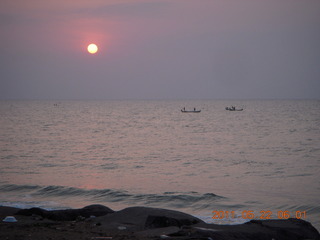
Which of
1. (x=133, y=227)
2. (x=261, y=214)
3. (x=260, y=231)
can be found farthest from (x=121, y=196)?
(x=260, y=231)

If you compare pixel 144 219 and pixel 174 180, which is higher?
pixel 144 219

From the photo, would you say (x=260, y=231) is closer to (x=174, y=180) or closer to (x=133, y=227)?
(x=133, y=227)

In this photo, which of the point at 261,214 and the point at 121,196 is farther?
the point at 121,196

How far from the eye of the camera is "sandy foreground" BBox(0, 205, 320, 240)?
817 cm

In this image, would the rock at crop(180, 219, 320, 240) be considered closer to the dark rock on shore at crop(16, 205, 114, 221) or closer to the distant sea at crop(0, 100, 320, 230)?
the dark rock on shore at crop(16, 205, 114, 221)

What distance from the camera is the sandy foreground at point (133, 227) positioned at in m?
8.17

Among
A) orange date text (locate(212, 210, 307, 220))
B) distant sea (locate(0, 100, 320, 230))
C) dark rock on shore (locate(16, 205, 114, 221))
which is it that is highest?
dark rock on shore (locate(16, 205, 114, 221))

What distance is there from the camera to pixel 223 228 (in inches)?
354

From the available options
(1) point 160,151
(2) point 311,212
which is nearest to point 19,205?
(2) point 311,212

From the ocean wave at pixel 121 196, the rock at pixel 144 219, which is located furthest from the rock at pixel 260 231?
the ocean wave at pixel 121 196

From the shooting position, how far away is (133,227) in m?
9.22

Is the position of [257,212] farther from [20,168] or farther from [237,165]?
[20,168]

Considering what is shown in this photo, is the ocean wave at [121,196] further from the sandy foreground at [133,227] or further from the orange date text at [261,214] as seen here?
the sandy foreground at [133,227]

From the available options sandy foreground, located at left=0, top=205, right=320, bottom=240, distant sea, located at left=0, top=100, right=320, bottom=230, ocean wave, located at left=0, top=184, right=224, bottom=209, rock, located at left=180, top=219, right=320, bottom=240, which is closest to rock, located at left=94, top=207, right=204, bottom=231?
sandy foreground, located at left=0, top=205, right=320, bottom=240
